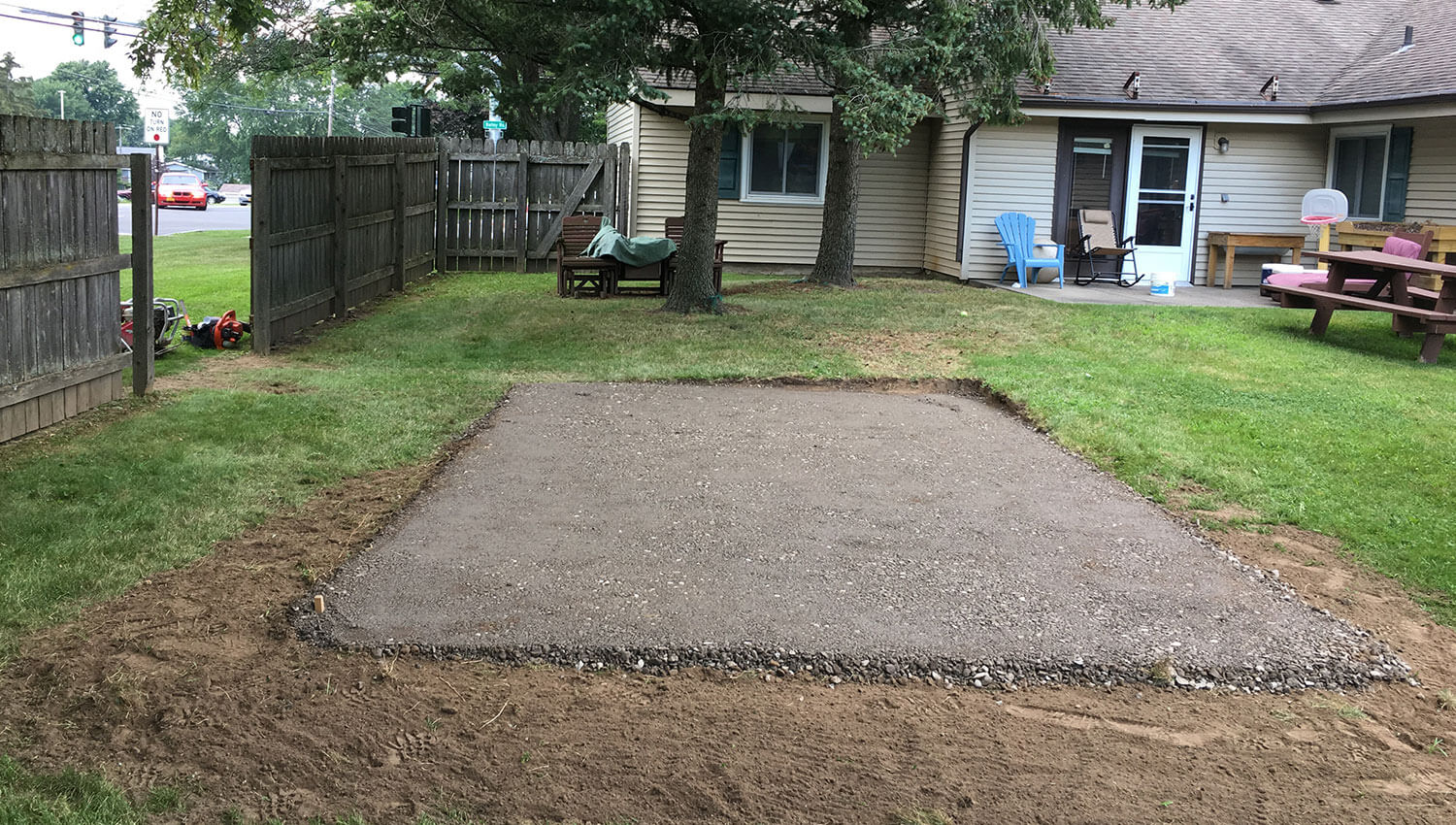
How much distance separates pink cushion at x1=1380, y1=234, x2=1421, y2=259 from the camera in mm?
13232

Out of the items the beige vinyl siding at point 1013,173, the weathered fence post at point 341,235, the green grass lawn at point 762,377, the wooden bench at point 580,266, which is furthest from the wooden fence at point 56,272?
the beige vinyl siding at point 1013,173

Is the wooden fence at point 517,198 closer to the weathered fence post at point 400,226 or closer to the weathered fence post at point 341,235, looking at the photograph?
the weathered fence post at point 400,226

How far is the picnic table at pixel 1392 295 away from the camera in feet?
36.1

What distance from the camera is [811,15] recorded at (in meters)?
13.2

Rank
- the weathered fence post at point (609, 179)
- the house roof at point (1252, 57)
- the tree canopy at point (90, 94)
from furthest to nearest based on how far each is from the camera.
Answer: the tree canopy at point (90, 94), the weathered fence post at point (609, 179), the house roof at point (1252, 57)

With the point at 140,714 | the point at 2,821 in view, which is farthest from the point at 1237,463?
the point at 2,821

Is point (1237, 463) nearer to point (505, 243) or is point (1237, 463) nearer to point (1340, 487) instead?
point (1340, 487)

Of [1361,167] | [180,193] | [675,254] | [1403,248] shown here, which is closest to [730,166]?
[675,254]

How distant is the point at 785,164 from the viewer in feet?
62.8

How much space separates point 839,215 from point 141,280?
10.2 meters

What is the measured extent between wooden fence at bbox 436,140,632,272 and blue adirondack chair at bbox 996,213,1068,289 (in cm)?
564

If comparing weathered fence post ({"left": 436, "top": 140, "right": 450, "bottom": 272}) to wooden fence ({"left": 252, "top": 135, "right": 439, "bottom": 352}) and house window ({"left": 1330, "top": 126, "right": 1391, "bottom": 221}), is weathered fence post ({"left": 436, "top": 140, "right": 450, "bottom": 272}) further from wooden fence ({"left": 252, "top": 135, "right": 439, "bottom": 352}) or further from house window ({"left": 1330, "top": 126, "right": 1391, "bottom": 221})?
house window ({"left": 1330, "top": 126, "right": 1391, "bottom": 221})

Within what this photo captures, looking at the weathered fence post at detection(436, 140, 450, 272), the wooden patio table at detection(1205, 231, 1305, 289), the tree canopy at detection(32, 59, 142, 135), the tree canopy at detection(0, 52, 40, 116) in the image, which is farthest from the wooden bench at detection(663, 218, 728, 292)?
the tree canopy at detection(32, 59, 142, 135)

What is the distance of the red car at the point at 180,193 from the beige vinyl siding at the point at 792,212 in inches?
1262
